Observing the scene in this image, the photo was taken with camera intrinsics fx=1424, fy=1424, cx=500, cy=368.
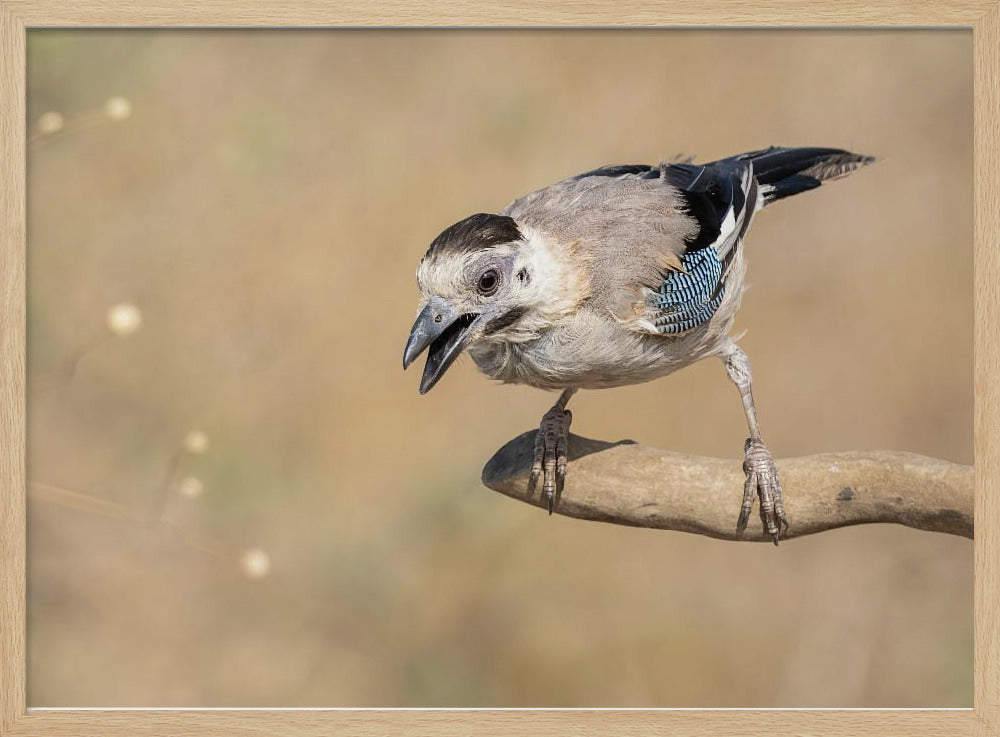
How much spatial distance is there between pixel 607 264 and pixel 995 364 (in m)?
0.91

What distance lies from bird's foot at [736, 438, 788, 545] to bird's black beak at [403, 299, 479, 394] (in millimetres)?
836

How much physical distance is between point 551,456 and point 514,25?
42.3 inches

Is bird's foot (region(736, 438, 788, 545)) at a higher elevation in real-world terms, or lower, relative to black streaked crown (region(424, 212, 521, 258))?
lower

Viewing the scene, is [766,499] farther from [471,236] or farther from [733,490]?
[471,236]

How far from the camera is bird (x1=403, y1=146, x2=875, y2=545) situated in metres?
3.09

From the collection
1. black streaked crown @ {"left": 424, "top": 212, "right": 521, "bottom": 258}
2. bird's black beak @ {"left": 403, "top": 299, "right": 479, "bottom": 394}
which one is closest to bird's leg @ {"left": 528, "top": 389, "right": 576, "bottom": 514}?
bird's black beak @ {"left": 403, "top": 299, "right": 479, "bottom": 394}

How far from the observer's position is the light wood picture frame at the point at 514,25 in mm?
3186

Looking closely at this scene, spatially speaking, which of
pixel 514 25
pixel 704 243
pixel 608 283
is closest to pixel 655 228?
pixel 704 243

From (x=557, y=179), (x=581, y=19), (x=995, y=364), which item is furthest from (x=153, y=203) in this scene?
(x=995, y=364)

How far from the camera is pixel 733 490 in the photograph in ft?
11.3

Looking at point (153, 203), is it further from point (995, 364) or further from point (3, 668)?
point (995, 364)

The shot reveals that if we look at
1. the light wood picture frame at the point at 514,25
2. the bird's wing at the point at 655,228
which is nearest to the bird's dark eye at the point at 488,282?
the bird's wing at the point at 655,228

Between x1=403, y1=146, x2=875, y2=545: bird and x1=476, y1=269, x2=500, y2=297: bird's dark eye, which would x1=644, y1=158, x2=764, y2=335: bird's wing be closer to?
x1=403, y1=146, x2=875, y2=545: bird

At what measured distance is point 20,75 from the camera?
321 cm
